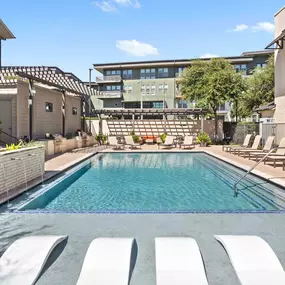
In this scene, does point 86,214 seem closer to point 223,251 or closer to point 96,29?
point 223,251

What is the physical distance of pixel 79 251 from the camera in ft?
12.6

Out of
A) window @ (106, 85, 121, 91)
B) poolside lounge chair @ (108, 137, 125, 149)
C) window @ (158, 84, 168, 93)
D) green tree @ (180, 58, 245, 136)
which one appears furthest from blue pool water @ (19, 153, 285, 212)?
window @ (106, 85, 121, 91)

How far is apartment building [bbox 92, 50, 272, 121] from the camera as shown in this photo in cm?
4019

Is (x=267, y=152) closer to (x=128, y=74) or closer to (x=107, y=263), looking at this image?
(x=107, y=263)

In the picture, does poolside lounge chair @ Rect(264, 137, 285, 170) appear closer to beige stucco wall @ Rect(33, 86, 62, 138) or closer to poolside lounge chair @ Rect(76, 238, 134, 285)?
poolside lounge chair @ Rect(76, 238, 134, 285)

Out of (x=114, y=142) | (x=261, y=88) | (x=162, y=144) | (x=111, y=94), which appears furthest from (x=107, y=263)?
(x=111, y=94)

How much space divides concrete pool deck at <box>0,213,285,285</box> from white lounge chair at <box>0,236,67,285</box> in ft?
0.43

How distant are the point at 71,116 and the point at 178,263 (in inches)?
744

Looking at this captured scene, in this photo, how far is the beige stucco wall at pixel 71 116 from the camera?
787 inches

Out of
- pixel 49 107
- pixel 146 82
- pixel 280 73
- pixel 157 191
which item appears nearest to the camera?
pixel 157 191

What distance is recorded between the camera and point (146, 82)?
41.2 metres

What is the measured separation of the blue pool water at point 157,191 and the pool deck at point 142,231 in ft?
2.45

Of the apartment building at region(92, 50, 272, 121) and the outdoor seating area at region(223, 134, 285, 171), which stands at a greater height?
the apartment building at region(92, 50, 272, 121)

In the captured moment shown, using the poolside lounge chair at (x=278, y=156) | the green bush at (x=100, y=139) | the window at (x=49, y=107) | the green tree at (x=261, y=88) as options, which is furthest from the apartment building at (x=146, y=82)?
the poolside lounge chair at (x=278, y=156)
